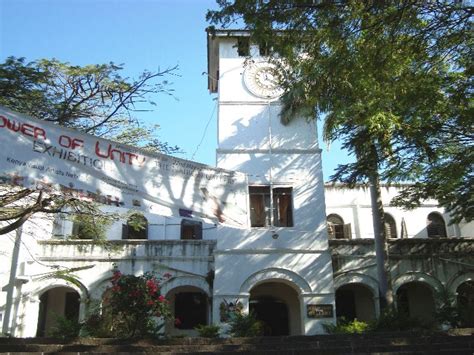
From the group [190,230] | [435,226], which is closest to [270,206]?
[190,230]

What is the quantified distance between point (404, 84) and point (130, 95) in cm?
520

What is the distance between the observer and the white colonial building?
15.0 meters

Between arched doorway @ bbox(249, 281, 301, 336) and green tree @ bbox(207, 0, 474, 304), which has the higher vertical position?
green tree @ bbox(207, 0, 474, 304)

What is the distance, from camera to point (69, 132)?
4871 mm

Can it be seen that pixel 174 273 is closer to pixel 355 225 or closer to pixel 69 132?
pixel 355 225

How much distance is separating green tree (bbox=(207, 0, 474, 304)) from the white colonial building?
3.27 metres

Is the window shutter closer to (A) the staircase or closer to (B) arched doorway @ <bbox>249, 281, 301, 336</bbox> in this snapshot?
(B) arched doorway @ <bbox>249, 281, 301, 336</bbox>

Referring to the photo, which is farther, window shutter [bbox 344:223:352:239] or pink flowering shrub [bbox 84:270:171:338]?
window shutter [bbox 344:223:352:239]

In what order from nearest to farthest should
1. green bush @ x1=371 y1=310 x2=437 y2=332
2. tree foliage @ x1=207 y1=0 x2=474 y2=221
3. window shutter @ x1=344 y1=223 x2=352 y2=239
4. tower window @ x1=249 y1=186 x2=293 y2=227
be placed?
1. tree foliage @ x1=207 y1=0 x2=474 y2=221
2. green bush @ x1=371 y1=310 x2=437 y2=332
3. tower window @ x1=249 y1=186 x2=293 y2=227
4. window shutter @ x1=344 y1=223 x2=352 y2=239

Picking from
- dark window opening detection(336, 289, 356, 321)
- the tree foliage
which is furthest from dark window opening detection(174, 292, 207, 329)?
the tree foliage

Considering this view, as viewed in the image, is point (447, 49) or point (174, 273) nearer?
point (447, 49)

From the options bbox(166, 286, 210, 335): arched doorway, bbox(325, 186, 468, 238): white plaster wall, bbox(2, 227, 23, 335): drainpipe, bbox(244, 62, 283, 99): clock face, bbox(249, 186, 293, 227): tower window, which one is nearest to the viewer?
bbox(249, 186, 293, 227): tower window

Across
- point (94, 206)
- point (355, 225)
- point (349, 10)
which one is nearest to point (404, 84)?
point (349, 10)

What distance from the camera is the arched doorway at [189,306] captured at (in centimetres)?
1781
